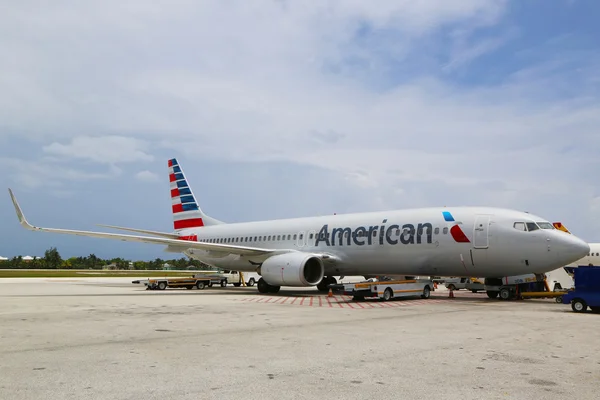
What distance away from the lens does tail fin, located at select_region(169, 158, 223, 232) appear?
3709cm

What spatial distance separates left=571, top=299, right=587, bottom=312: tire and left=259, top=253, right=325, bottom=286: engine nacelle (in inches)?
441

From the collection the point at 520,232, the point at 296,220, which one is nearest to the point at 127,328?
the point at 520,232

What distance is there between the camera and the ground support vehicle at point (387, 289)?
67.5 feet

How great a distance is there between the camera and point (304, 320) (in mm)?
13836

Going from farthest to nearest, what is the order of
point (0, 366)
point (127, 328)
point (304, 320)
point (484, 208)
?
1. point (484, 208)
2. point (304, 320)
3. point (127, 328)
4. point (0, 366)

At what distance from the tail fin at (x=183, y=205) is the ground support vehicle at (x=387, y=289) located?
17816 mm

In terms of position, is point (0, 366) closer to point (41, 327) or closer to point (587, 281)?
point (41, 327)

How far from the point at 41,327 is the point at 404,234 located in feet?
49.9

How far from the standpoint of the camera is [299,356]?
8422mm

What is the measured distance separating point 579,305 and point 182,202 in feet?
91.7

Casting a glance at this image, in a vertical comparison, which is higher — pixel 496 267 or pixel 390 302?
pixel 496 267

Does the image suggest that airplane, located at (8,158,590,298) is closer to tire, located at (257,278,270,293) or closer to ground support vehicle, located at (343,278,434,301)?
tire, located at (257,278,270,293)

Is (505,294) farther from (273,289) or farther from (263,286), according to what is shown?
(263,286)

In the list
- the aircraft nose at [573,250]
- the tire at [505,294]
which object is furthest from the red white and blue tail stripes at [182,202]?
the aircraft nose at [573,250]
